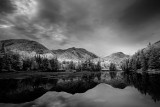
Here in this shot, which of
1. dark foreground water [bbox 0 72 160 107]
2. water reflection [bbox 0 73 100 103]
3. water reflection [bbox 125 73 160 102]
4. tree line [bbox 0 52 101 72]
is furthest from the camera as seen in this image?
tree line [bbox 0 52 101 72]

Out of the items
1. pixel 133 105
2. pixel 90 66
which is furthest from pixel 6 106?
pixel 90 66

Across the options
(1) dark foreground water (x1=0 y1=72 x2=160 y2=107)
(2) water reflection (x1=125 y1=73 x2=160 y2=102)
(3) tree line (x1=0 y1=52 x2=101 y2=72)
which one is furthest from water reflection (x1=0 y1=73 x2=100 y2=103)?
(3) tree line (x1=0 y1=52 x2=101 y2=72)

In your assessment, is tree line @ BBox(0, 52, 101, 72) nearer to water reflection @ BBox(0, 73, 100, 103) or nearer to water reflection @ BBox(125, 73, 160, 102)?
water reflection @ BBox(0, 73, 100, 103)

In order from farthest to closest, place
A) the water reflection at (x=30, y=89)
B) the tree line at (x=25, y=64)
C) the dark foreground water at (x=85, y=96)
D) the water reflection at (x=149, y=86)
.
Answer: the tree line at (x=25, y=64)
the water reflection at (x=30, y=89)
the water reflection at (x=149, y=86)
the dark foreground water at (x=85, y=96)

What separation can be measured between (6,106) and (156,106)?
53.8 feet

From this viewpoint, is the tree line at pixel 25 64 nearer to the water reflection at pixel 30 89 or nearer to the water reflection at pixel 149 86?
the water reflection at pixel 30 89

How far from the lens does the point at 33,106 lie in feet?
45.4

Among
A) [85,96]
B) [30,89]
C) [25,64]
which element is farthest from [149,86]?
[25,64]

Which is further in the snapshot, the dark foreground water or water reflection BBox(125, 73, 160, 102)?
water reflection BBox(125, 73, 160, 102)

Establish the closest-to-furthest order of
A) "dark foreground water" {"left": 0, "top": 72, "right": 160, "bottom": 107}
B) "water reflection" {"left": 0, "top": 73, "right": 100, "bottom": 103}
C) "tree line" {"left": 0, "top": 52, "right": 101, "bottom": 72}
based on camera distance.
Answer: "dark foreground water" {"left": 0, "top": 72, "right": 160, "bottom": 107} → "water reflection" {"left": 0, "top": 73, "right": 100, "bottom": 103} → "tree line" {"left": 0, "top": 52, "right": 101, "bottom": 72}

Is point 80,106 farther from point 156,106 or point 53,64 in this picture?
point 53,64

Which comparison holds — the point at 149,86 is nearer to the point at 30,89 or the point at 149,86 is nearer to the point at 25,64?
the point at 30,89

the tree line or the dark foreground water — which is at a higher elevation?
the tree line

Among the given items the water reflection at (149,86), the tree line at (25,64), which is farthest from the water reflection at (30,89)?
the tree line at (25,64)
